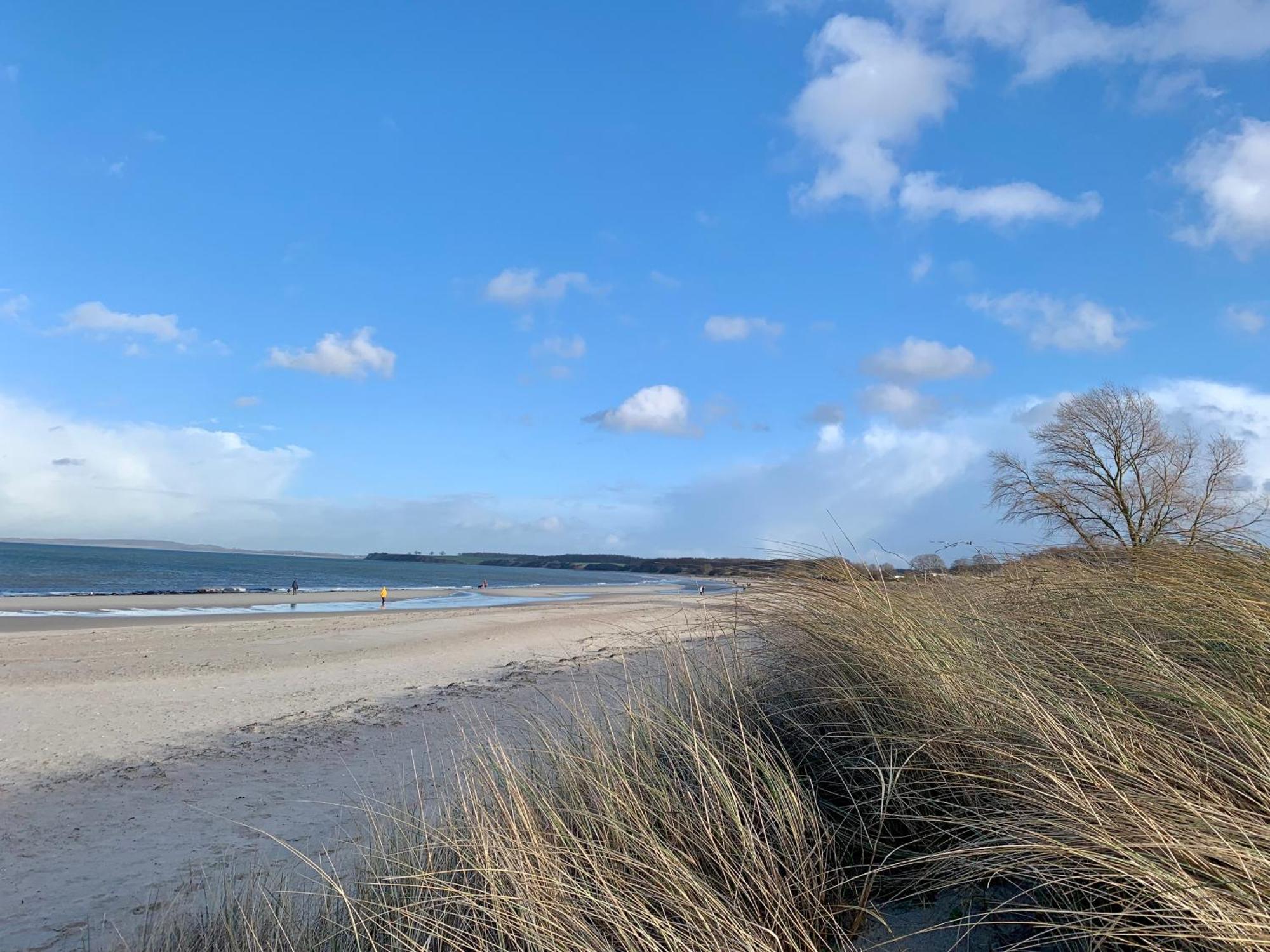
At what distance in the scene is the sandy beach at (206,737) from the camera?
5.50 metres

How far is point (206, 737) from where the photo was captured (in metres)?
9.55

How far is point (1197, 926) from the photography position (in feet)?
6.49

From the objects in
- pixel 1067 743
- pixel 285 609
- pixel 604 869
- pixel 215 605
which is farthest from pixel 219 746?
pixel 215 605

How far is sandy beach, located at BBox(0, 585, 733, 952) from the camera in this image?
18.0 ft

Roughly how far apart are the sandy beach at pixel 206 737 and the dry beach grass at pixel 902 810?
1.61 meters

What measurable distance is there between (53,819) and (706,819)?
6469 millimetres

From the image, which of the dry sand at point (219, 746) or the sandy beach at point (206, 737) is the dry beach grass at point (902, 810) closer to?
the dry sand at point (219, 746)

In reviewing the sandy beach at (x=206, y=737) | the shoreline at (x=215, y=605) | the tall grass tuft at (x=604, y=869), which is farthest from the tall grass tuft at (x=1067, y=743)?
the shoreline at (x=215, y=605)

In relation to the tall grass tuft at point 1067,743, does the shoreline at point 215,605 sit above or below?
below

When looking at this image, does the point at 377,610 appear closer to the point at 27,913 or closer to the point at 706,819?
the point at 27,913

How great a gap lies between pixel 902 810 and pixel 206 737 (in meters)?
9.16

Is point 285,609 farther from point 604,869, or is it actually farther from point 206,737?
→ point 604,869

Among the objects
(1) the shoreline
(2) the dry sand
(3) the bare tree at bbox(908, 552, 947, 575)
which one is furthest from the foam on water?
(3) the bare tree at bbox(908, 552, 947, 575)

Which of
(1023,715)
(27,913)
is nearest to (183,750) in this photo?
(27,913)
